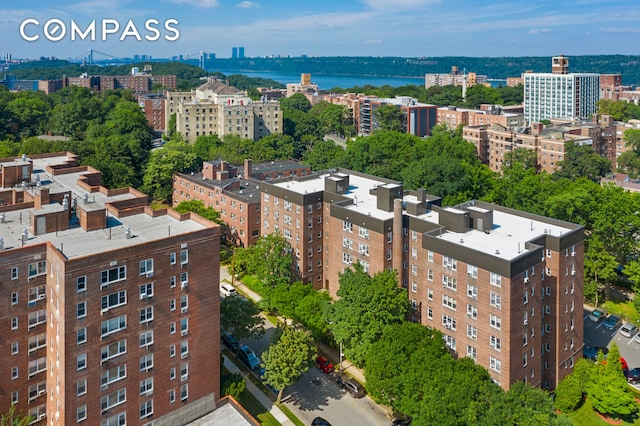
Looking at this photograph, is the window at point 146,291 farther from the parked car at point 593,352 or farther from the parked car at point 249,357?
the parked car at point 593,352

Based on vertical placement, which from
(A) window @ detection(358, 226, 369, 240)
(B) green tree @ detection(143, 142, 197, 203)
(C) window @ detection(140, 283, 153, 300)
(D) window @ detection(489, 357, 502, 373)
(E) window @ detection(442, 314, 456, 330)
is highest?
(B) green tree @ detection(143, 142, 197, 203)

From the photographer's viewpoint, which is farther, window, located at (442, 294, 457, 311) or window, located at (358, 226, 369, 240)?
window, located at (358, 226, 369, 240)

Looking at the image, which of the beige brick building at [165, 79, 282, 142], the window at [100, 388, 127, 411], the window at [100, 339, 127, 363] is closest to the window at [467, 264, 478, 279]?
the window at [100, 339, 127, 363]

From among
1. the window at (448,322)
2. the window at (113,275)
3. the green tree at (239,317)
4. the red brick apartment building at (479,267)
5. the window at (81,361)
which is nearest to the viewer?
the window at (81,361)

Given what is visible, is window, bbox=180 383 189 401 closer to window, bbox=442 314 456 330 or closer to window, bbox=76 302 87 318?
window, bbox=76 302 87 318

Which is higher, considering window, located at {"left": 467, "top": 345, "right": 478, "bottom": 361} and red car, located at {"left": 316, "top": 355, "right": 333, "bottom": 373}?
window, located at {"left": 467, "top": 345, "right": 478, "bottom": 361}

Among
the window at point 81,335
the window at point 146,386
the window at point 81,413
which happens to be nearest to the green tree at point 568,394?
the window at point 146,386
